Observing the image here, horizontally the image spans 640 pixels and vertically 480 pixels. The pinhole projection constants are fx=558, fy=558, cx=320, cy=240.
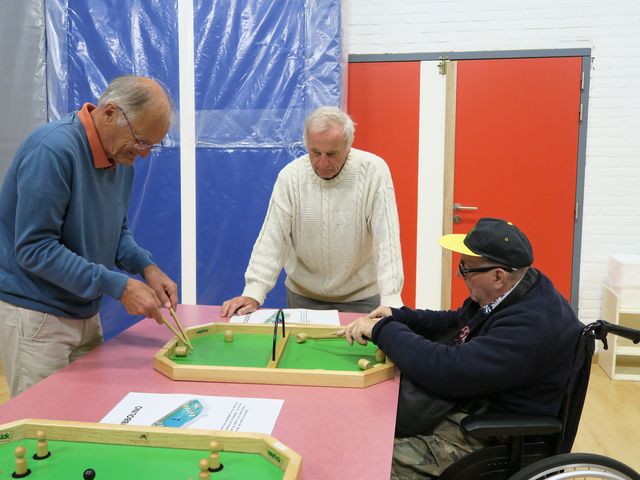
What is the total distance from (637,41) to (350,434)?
3.78m

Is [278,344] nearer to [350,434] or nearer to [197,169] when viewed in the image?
Result: [350,434]

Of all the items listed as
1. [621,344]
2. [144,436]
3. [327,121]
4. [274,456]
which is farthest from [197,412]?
[621,344]

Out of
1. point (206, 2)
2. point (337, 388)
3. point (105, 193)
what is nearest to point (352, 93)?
point (206, 2)

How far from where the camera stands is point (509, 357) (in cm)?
149

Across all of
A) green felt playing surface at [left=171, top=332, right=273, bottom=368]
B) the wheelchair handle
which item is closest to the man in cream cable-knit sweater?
green felt playing surface at [left=171, top=332, right=273, bottom=368]

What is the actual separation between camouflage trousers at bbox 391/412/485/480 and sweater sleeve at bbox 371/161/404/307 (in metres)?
0.60

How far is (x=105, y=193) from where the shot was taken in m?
1.73

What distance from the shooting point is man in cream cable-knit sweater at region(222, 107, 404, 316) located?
2.17 m

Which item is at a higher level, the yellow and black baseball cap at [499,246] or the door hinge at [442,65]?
the door hinge at [442,65]

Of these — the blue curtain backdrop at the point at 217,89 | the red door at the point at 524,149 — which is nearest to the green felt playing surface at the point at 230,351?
the blue curtain backdrop at the point at 217,89

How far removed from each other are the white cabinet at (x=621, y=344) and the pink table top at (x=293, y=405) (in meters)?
Result: 2.87

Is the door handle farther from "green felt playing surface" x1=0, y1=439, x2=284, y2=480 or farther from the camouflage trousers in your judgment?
"green felt playing surface" x1=0, y1=439, x2=284, y2=480

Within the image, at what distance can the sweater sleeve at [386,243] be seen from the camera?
213cm

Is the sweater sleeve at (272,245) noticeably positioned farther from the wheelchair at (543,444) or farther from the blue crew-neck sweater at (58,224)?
the wheelchair at (543,444)
